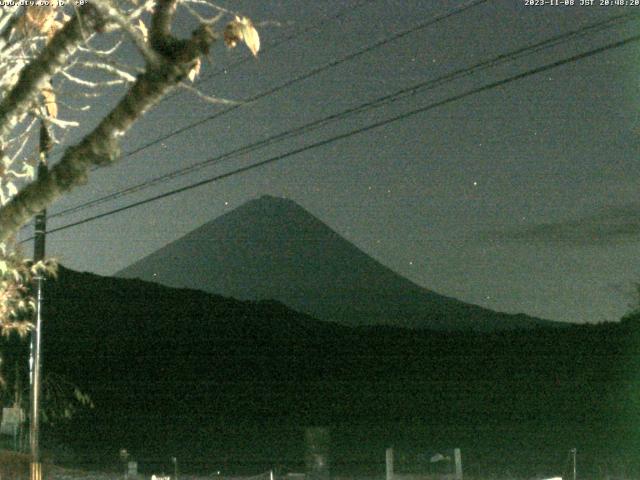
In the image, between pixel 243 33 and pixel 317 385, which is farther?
pixel 317 385

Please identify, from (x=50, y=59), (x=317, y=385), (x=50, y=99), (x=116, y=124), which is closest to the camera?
(x=116, y=124)

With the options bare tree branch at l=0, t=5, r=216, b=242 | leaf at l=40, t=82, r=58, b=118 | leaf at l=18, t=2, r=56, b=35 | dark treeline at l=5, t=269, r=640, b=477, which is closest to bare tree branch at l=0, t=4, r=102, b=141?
bare tree branch at l=0, t=5, r=216, b=242

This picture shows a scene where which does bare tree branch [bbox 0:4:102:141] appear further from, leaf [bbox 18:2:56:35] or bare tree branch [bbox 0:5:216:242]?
leaf [bbox 18:2:56:35]

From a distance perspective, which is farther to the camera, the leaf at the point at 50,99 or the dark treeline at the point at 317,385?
the dark treeline at the point at 317,385

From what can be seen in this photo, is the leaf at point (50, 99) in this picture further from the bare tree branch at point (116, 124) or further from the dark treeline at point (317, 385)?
the dark treeline at point (317, 385)

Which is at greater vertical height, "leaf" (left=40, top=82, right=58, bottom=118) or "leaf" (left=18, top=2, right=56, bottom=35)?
"leaf" (left=18, top=2, right=56, bottom=35)

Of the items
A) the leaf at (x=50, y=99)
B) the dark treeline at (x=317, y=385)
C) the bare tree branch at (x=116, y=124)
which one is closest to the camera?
the bare tree branch at (x=116, y=124)

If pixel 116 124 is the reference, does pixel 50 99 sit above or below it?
above

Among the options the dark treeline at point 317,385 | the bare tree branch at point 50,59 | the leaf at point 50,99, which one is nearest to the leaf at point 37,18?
the leaf at point 50,99

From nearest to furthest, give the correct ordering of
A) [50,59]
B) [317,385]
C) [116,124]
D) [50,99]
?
1. [116,124]
2. [50,59]
3. [50,99]
4. [317,385]

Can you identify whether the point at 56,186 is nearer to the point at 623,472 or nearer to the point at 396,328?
the point at 623,472

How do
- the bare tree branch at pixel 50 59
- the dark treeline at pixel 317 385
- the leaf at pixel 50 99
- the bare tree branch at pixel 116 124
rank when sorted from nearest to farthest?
Answer: the bare tree branch at pixel 116 124 → the bare tree branch at pixel 50 59 → the leaf at pixel 50 99 → the dark treeline at pixel 317 385

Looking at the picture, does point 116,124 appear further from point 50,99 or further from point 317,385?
point 317,385

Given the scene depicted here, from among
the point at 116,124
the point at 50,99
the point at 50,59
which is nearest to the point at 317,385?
the point at 50,99
